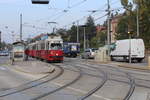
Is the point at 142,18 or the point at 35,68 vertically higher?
the point at 142,18

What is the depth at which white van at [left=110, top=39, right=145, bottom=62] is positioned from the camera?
4100 centimetres

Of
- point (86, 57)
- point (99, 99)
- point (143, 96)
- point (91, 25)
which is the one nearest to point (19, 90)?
point (99, 99)

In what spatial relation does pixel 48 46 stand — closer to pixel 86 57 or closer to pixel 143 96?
pixel 86 57

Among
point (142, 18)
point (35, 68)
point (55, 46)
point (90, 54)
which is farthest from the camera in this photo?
point (142, 18)

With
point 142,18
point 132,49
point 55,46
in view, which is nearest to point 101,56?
point 132,49

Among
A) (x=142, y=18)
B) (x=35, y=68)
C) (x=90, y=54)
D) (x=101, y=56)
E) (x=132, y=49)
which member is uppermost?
(x=142, y=18)

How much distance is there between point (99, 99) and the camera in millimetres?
12047

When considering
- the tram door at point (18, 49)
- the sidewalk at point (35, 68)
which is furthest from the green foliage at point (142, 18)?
the sidewalk at point (35, 68)

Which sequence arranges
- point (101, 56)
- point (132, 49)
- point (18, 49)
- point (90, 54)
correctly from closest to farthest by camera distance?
point (132, 49) → point (18, 49) → point (101, 56) → point (90, 54)

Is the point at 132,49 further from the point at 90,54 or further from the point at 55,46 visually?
the point at 90,54

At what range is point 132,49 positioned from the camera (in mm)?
41000

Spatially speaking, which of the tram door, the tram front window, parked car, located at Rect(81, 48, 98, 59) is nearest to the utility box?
the tram front window

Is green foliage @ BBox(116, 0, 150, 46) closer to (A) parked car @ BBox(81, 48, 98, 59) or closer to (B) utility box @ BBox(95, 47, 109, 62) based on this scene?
(A) parked car @ BBox(81, 48, 98, 59)

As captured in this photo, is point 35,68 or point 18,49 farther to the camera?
point 18,49
